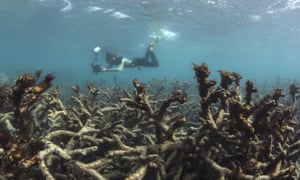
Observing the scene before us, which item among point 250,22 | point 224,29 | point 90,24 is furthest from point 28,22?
point 250,22

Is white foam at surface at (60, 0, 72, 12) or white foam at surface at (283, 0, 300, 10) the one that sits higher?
white foam at surface at (60, 0, 72, 12)

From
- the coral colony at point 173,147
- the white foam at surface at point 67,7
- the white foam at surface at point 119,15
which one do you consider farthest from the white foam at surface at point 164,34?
the coral colony at point 173,147

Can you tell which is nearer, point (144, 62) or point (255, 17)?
point (144, 62)

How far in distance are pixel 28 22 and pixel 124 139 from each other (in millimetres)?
39023

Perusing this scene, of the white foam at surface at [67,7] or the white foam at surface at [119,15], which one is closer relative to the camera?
the white foam at surface at [67,7]

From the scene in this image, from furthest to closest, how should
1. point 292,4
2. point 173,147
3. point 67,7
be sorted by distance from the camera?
1. point 67,7
2. point 292,4
3. point 173,147

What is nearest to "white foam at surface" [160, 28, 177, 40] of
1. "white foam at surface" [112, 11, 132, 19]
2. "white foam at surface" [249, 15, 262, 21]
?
"white foam at surface" [112, 11, 132, 19]

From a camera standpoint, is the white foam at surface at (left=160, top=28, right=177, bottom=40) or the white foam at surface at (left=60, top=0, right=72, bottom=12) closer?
the white foam at surface at (left=60, top=0, right=72, bottom=12)

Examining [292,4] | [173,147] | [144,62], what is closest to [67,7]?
[144,62]

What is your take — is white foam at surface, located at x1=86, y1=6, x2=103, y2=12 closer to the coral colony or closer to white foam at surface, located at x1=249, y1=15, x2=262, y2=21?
white foam at surface, located at x1=249, y1=15, x2=262, y2=21

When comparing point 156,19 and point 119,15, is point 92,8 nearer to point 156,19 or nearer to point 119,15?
point 119,15

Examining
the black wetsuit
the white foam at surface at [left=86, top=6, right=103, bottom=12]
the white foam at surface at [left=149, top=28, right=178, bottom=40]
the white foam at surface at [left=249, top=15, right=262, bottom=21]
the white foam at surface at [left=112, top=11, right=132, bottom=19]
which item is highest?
the white foam at surface at [left=86, top=6, right=103, bottom=12]

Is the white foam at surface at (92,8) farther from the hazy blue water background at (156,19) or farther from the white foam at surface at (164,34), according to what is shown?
the white foam at surface at (164,34)

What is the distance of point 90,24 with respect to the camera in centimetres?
3612
